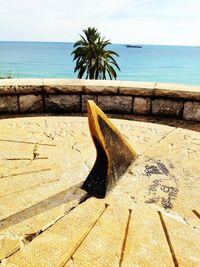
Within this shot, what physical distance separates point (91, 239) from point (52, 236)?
21 cm

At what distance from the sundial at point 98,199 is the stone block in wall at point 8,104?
3.86 feet

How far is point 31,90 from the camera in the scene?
3.93 metres

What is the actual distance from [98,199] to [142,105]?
2.56 m

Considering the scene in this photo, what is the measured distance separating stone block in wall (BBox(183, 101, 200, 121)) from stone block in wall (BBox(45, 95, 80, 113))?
1.61 m

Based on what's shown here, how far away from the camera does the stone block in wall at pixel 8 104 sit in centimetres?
394

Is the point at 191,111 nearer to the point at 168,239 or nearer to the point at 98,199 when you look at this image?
the point at 98,199

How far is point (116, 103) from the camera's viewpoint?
416 centimetres

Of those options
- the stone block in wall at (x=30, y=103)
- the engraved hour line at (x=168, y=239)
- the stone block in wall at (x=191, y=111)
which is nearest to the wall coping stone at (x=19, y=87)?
the stone block in wall at (x=30, y=103)

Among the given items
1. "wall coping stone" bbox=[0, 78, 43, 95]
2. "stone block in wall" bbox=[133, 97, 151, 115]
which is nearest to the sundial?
"wall coping stone" bbox=[0, 78, 43, 95]

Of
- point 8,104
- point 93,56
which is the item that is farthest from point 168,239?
point 93,56

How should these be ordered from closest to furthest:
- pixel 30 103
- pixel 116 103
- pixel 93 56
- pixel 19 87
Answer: pixel 19 87 → pixel 30 103 → pixel 116 103 → pixel 93 56

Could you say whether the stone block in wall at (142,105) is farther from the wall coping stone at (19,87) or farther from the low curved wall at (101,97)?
the wall coping stone at (19,87)

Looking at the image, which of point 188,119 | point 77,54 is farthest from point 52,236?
point 77,54

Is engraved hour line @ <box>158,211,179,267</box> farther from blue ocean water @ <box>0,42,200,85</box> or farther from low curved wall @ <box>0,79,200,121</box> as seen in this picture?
blue ocean water @ <box>0,42,200,85</box>
